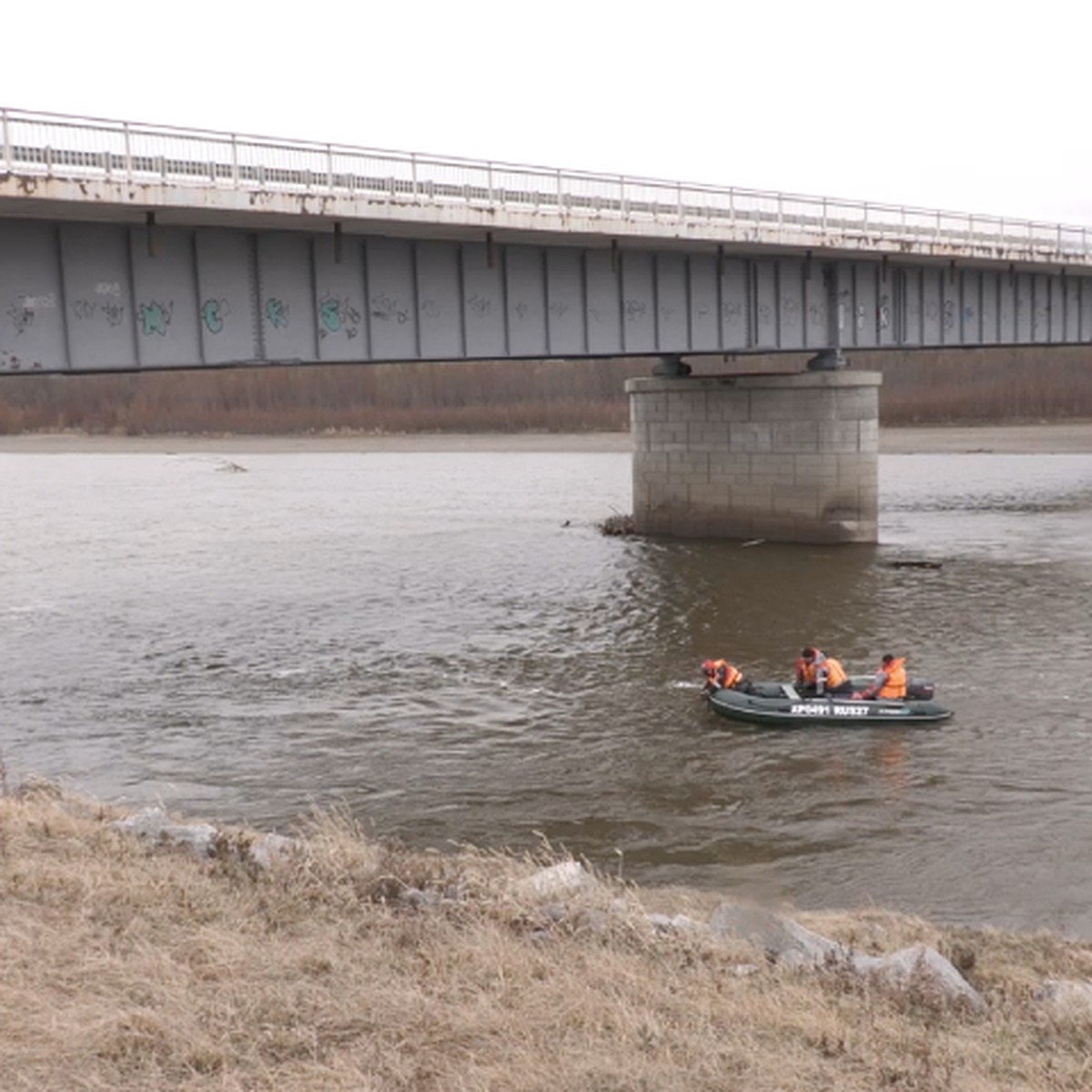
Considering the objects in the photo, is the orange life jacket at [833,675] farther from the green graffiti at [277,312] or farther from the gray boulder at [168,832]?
the green graffiti at [277,312]

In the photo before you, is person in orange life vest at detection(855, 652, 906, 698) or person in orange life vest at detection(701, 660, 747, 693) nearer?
person in orange life vest at detection(855, 652, 906, 698)

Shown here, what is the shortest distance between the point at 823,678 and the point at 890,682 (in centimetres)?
107

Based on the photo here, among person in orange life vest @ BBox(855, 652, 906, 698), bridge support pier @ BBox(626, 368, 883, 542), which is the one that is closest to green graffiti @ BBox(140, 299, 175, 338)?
person in orange life vest @ BBox(855, 652, 906, 698)

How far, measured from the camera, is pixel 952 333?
44.7 meters

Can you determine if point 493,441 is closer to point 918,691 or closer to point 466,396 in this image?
point 466,396

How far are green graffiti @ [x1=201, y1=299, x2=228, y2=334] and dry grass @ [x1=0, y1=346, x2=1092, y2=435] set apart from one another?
64606mm

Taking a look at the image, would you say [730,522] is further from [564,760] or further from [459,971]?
[459,971]

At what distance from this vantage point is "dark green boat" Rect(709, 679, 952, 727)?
20188 mm

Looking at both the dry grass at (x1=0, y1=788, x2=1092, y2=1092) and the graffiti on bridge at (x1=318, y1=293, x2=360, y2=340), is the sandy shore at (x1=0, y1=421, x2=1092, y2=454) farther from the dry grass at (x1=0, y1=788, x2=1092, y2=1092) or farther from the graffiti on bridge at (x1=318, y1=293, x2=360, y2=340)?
the dry grass at (x1=0, y1=788, x2=1092, y2=1092)

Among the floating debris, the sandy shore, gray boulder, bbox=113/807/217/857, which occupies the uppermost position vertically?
the sandy shore

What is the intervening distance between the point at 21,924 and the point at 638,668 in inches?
653

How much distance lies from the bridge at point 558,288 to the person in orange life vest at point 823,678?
471 inches

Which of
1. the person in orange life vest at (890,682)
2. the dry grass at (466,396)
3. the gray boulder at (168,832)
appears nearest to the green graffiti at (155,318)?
the gray boulder at (168,832)

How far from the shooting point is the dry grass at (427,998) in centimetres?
703
